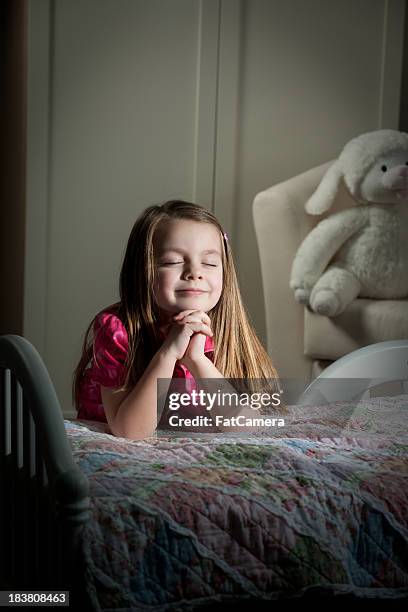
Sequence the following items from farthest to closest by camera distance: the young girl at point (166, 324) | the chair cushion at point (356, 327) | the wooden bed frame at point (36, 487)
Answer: the chair cushion at point (356, 327), the young girl at point (166, 324), the wooden bed frame at point (36, 487)

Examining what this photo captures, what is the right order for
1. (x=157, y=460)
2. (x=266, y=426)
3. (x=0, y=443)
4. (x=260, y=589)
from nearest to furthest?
1. (x=260, y=589)
2. (x=157, y=460)
3. (x=0, y=443)
4. (x=266, y=426)

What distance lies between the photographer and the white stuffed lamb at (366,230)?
101 inches

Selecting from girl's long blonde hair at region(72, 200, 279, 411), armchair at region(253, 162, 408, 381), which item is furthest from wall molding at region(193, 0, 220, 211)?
girl's long blonde hair at region(72, 200, 279, 411)

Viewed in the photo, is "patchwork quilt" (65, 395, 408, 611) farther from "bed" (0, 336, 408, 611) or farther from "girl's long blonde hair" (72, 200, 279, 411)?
"girl's long blonde hair" (72, 200, 279, 411)

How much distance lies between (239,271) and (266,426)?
1.94 m

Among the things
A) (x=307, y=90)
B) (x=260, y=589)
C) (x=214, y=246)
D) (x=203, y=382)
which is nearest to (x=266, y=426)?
(x=203, y=382)

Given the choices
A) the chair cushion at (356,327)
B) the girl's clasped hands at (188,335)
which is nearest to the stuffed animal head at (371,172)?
the chair cushion at (356,327)

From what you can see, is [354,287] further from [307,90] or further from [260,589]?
[260,589]

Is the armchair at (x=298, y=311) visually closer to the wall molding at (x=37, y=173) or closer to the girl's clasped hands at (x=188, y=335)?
the wall molding at (x=37, y=173)

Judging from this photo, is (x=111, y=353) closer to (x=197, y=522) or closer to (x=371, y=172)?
(x=197, y=522)

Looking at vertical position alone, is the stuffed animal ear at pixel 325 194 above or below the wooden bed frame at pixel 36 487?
above

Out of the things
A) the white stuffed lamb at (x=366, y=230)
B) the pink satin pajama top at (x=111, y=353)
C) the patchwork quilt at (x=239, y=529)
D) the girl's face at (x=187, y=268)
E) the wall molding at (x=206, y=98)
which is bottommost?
the patchwork quilt at (x=239, y=529)

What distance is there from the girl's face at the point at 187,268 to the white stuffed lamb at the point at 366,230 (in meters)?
1.39

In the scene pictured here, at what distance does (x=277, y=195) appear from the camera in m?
2.61
